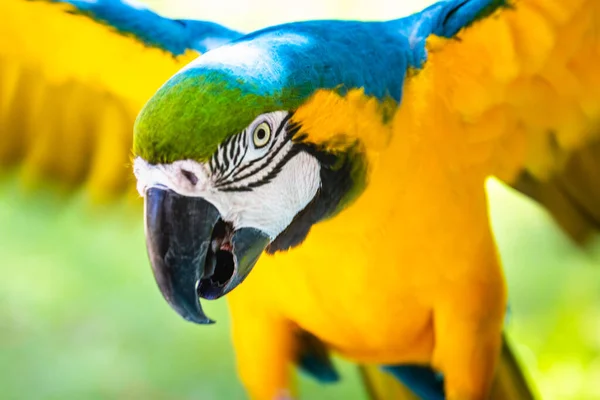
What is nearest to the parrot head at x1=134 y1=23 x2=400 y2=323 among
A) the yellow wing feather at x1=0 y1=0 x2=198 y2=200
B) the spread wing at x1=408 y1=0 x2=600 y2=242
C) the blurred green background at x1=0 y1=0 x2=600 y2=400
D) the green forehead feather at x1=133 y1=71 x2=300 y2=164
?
the green forehead feather at x1=133 y1=71 x2=300 y2=164

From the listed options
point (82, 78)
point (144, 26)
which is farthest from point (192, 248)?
point (82, 78)

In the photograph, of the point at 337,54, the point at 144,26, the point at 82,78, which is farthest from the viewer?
the point at 82,78

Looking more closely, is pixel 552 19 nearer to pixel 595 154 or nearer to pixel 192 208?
pixel 595 154

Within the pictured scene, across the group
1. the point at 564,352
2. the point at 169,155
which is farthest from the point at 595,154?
the point at 169,155

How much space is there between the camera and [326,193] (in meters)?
0.66

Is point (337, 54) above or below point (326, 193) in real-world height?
above

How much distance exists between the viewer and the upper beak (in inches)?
21.7

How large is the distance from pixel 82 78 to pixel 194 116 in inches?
22.7

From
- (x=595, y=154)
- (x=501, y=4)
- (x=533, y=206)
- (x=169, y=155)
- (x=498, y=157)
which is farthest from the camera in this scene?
(x=533, y=206)

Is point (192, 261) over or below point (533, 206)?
over

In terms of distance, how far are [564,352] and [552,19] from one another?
0.76 m

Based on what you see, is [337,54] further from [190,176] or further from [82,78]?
[82,78]

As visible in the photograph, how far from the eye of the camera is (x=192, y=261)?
1.86 ft

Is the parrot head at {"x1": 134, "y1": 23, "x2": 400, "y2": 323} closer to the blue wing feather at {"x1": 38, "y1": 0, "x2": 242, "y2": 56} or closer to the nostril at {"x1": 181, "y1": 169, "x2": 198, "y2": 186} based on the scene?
the nostril at {"x1": 181, "y1": 169, "x2": 198, "y2": 186}
